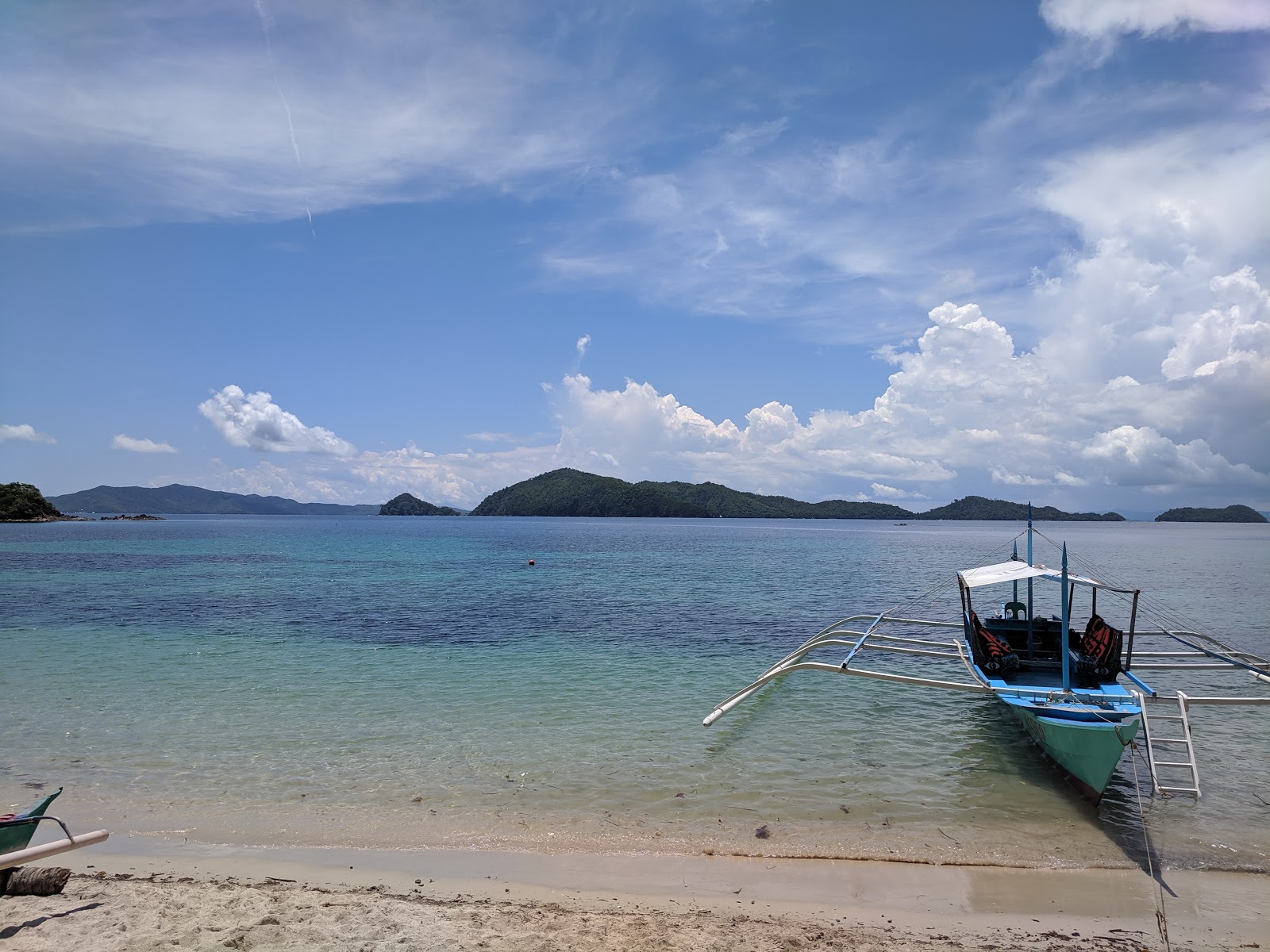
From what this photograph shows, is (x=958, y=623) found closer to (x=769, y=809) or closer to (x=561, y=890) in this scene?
(x=769, y=809)

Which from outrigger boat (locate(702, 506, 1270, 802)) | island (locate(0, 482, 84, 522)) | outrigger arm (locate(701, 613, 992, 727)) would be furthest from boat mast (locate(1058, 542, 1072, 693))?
island (locate(0, 482, 84, 522))

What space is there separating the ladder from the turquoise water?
286mm

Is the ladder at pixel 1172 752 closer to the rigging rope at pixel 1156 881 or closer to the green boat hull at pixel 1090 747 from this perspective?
the rigging rope at pixel 1156 881

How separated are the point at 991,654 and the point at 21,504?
158810 mm

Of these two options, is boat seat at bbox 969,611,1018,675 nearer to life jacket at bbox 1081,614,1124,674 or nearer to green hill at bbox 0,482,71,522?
life jacket at bbox 1081,614,1124,674

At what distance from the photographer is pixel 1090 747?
8844 millimetres

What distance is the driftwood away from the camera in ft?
19.7

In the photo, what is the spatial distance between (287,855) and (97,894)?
1630 millimetres

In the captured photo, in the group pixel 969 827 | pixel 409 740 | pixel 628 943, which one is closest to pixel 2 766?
pixel 409 740

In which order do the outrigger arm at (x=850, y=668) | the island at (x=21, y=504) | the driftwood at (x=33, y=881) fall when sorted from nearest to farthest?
the driftwood at (x=33, y=881), the outrigger arm at (x=850, y=668), the island at (x=21, y=504)

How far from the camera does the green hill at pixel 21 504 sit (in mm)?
124375

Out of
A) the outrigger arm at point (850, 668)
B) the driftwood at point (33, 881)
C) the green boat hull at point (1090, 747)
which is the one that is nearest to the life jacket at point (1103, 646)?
the outrigger arm at point (850, 668)

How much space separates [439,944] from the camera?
18.6 feet

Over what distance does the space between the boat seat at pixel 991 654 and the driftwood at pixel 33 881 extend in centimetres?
1217
